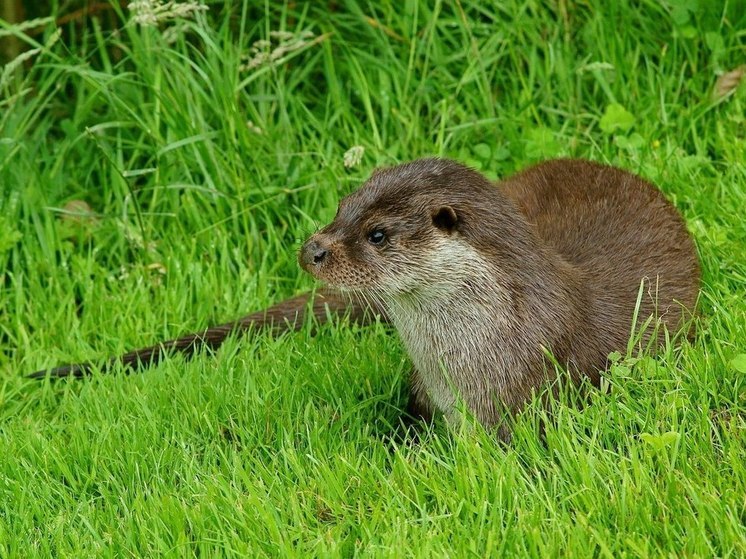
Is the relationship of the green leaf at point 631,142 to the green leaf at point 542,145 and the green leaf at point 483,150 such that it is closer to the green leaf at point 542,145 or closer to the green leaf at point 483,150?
the green leaf at point 542,145

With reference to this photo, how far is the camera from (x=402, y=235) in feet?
9.96

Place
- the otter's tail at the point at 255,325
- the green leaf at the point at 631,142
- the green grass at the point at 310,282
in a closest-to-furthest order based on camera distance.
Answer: the green grass at the point at 310,282 → the otter's tail at the point at 255,325 → the green leaf at the point at 631,142

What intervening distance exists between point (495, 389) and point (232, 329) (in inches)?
43.8

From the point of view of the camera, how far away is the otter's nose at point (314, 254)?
3055 millimetres

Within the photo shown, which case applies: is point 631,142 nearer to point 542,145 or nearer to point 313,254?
point 542,145

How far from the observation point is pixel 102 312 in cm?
414

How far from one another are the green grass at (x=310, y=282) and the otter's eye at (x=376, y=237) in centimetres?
47

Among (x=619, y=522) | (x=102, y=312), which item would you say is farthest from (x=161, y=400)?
(x=619, y=522)

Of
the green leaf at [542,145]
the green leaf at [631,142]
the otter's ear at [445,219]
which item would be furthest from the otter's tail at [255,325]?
the green leaf at [631,142]

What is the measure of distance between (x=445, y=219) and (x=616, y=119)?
1636 millimetres

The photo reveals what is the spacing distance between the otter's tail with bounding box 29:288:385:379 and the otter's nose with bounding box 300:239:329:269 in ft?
2.31

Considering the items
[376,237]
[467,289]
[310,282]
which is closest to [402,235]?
[376,237]

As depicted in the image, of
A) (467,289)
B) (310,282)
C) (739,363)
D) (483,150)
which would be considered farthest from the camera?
(483,150)

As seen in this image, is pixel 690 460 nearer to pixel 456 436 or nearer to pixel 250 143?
pixel 456 436
